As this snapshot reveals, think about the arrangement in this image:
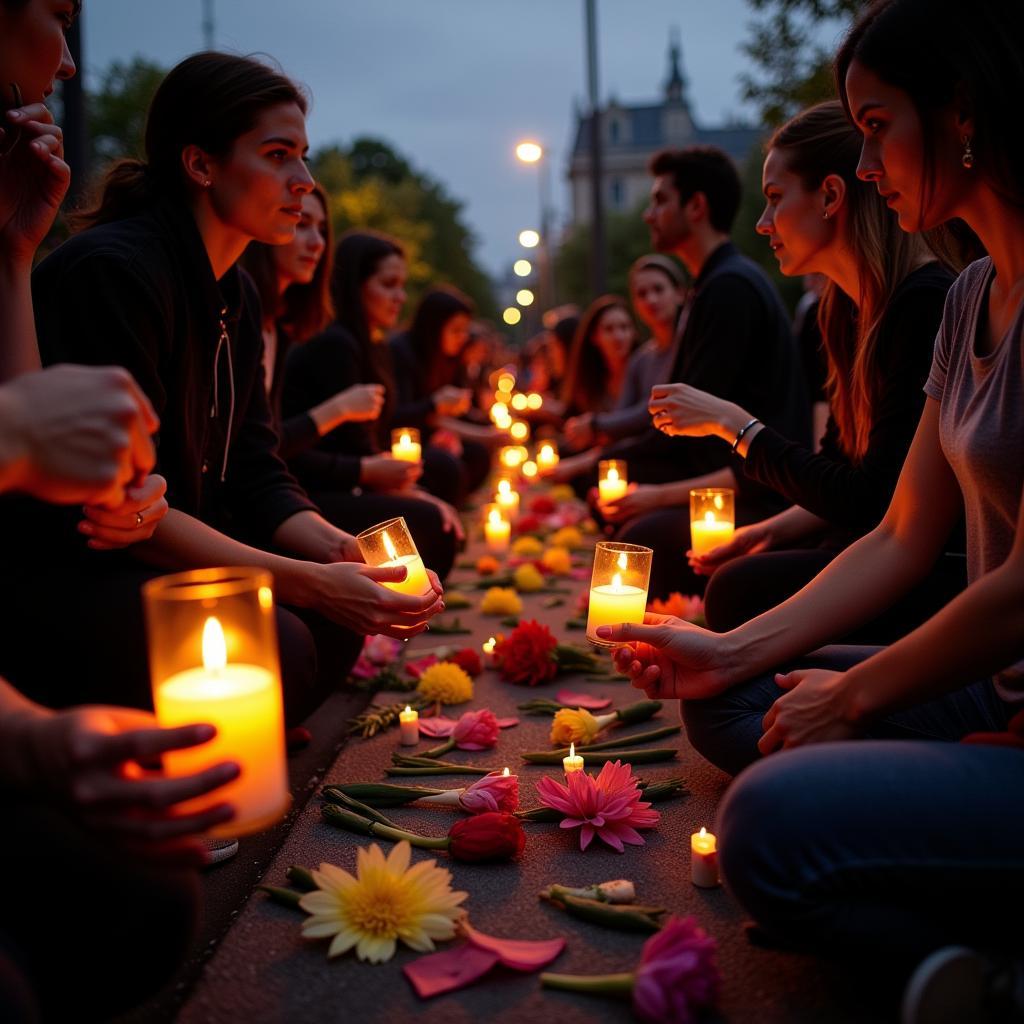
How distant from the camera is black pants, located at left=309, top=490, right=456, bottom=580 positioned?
17.2 ft

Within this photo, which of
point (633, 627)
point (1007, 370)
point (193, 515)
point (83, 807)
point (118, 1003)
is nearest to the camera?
point (83, 807)

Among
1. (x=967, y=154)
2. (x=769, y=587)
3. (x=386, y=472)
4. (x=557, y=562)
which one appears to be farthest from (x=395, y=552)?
(x=557, y=562)

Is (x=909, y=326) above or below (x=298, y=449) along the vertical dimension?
above

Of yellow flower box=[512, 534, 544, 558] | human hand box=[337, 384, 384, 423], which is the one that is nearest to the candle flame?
human hand box=[337, 384, 384, 423]

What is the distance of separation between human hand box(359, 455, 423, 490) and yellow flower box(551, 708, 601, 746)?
244 centimetres

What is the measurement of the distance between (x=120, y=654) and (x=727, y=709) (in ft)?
5.49

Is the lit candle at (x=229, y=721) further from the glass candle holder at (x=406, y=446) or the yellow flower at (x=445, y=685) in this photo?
the glass candle holder at (x=406, y=446)

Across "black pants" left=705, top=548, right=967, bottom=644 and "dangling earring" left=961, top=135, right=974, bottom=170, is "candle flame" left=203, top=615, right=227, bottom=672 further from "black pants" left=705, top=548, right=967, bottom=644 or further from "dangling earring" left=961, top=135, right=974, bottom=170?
"black pants" left=705, top=548, right=967, bottom=644

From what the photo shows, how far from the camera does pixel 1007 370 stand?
7.07 feet

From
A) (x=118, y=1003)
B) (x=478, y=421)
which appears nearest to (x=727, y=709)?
(x=118, y=1003)

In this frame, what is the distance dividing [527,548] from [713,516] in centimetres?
325

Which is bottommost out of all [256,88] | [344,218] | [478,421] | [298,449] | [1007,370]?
[478,421]

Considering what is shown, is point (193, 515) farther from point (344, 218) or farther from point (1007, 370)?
point (344, 218)

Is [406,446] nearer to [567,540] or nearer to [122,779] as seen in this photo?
[567,540]
